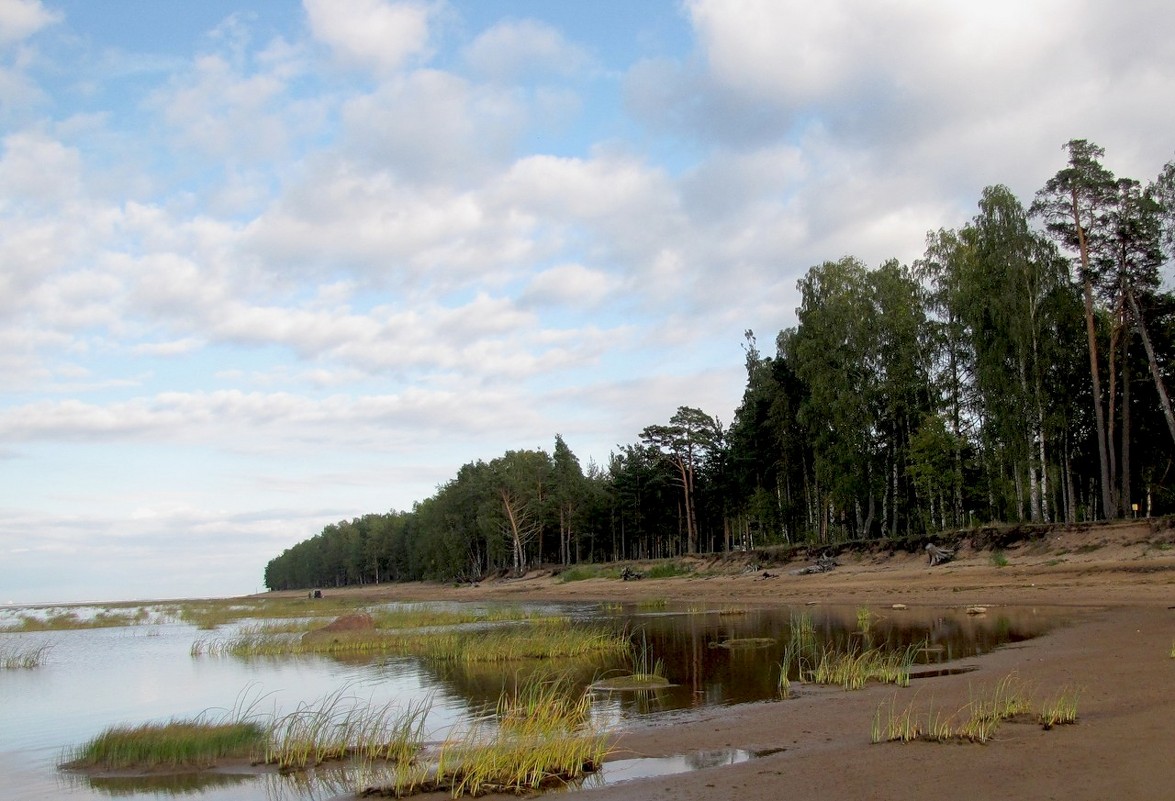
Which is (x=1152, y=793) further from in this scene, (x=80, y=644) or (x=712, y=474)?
(x=712, y=474)

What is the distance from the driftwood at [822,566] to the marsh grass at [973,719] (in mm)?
32298

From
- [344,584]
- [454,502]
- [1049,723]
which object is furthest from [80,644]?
[344,584]

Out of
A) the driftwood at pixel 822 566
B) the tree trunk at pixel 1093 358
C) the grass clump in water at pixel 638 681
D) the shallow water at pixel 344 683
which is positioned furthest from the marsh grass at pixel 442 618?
the tree trunk at pixel 1093 358

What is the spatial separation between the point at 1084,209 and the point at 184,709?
37.7 m

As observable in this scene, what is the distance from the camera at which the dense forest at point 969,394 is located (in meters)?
34.5

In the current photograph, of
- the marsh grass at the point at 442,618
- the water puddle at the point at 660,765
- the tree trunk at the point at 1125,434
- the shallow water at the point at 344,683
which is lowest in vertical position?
the marsh grass at the point at 442,618

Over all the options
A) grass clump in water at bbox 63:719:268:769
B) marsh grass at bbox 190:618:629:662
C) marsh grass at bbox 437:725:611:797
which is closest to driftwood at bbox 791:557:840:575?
Result: marsh grass at bbox 190:618:629:662

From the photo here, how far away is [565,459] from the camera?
293 feet

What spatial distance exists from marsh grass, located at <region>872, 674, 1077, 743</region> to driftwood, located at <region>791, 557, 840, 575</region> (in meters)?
32.3

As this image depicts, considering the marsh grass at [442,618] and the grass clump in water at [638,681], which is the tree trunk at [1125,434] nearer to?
the marsh grass at [442,618]

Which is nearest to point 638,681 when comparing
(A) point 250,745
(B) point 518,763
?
(A) point 250,745

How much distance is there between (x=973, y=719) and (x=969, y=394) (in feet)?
128

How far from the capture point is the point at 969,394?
4431 centimetres

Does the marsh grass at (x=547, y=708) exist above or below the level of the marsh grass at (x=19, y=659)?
above
